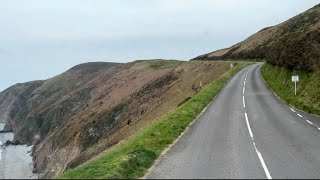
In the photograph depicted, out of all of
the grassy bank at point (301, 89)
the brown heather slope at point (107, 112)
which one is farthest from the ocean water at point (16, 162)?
the grassy bank at point (301, 89)

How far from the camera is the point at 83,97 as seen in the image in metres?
121

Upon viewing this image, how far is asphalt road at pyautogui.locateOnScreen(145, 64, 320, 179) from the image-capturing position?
590 inches

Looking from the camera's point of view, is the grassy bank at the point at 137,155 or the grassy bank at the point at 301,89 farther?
the grassy bank at the point at 301,89

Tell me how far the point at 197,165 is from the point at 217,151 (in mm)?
2765

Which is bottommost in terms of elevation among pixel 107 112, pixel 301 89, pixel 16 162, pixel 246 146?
pixel 16 162

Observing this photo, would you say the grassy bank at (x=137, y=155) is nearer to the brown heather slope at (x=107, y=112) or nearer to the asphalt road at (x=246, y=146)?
the asphalt road at (x=246, y=146)

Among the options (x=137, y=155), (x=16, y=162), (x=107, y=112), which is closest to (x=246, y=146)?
(x=137, y=155)

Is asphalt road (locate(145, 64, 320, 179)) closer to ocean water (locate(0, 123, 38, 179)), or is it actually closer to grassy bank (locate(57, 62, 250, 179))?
grassy bank (locate(57, 62, 250, 179))

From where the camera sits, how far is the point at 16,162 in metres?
78.1

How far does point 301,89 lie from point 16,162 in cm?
5705

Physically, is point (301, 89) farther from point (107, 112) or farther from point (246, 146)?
point (107, 112)

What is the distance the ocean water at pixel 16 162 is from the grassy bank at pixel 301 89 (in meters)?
34.1

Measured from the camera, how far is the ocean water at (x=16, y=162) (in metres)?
62.2

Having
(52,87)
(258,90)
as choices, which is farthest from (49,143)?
(52,87)
